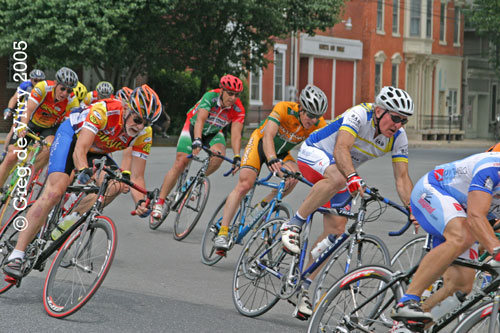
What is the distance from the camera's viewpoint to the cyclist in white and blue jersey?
470 cm

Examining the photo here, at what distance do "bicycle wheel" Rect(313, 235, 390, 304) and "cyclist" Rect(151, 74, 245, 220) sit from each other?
447 centimetres

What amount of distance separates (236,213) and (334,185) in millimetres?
2747

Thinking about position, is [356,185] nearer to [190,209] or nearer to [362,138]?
[362,138]

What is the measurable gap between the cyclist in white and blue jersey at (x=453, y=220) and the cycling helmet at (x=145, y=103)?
2.46m

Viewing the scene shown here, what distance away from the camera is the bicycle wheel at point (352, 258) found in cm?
590

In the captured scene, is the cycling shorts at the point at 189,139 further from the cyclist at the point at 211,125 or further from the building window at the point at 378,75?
the building window at the point at 378,75

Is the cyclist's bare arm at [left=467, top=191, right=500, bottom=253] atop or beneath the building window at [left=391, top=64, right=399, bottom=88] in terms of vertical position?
beneath

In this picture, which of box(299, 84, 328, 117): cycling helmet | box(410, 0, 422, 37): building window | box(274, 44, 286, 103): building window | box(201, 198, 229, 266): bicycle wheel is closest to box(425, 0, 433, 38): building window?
box(410, 0, 422, 37): building window

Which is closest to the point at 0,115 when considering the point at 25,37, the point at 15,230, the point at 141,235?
the point at 25,37

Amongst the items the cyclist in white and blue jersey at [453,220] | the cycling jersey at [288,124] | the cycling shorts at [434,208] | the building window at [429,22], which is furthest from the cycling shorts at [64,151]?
the building window at [429,22]

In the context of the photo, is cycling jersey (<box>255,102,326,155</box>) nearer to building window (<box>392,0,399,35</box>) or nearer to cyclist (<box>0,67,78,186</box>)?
cyclist (<box>0,67,78,186</box>)

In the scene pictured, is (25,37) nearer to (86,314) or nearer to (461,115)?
(86,314)

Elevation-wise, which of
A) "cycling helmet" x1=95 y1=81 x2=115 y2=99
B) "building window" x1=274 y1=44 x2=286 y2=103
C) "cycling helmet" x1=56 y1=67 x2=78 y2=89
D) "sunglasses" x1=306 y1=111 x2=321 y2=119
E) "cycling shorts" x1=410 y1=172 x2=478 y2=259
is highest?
"building window" x1=274 y1=44 x2=286 y2=103

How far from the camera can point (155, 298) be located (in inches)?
287
